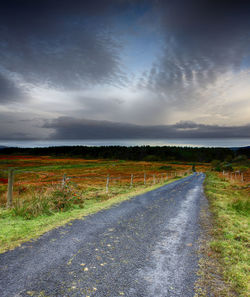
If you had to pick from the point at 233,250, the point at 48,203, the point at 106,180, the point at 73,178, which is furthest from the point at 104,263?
the point at 73,178

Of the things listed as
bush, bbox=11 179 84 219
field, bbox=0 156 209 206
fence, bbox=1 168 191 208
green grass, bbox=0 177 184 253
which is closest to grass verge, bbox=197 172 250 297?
green grass, bbox=0 177 184 253

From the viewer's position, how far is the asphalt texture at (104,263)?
334 centimetres

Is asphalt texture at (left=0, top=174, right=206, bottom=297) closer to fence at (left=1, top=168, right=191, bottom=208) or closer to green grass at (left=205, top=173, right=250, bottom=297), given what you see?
green grass at (left=205, top=173, right=250, bottom=297)

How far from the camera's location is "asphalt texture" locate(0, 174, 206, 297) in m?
3.34

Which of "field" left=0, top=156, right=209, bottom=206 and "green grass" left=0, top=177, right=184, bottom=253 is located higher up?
"green grass" left=0, top=177, right=184, bottom=253

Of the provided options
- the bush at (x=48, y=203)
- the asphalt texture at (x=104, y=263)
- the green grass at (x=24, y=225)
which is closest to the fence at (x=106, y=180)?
the bush at (x=48, y=203)

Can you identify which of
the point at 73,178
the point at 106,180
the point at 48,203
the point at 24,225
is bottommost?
the point at 106,180

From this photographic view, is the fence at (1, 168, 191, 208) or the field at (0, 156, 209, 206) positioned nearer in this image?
the fence at (1, 168, 191, 208)

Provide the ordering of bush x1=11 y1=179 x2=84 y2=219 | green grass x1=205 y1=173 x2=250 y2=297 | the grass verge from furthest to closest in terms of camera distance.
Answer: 1. bush x1=11 y1=179 x2=84 y2=219
2. green grass x1=205 y1=173 x2=250 y2=297
3. the grass verge

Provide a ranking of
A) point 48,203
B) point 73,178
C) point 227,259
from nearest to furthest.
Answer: point 227,259 → point 48,203 → point 73,178

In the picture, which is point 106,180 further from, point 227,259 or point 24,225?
point 227,259

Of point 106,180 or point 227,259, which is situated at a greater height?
point 227,259

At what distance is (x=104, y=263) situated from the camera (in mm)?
4230

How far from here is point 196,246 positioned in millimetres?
5391
